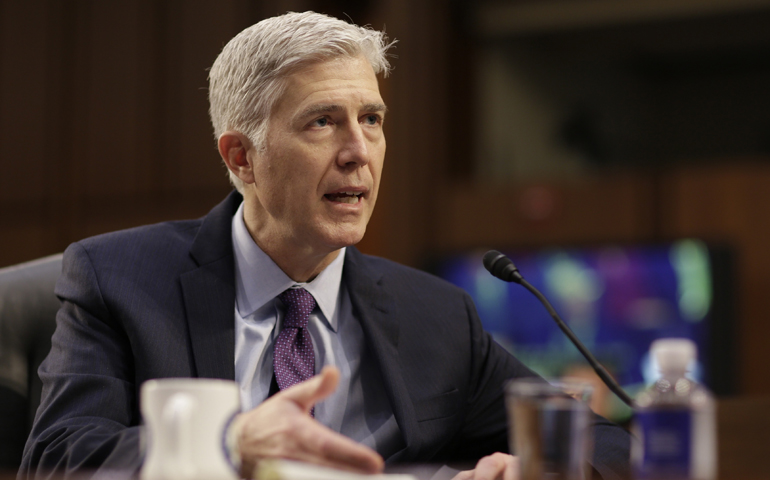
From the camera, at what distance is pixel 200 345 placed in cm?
146

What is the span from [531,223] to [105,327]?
3.45 metres

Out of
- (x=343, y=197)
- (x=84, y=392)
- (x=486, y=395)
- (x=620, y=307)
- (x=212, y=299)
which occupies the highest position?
(x=343, y=197)

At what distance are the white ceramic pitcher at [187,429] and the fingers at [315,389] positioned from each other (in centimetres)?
11

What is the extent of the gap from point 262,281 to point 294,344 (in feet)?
0.44

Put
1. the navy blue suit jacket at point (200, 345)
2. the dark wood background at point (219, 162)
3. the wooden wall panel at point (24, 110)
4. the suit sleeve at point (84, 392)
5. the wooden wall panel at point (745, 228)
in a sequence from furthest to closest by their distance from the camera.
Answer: the wooden wall panel at point (24, 110)
the dark wood background at point (219, 162)
the wooden wall panel at point (745, 228)
the navy blue suit jacket at point (200, 345)
the suit sleeve at point (84, 392)

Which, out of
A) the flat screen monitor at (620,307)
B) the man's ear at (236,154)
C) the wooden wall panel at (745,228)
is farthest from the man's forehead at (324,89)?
the wooden wall panel at (745,228)

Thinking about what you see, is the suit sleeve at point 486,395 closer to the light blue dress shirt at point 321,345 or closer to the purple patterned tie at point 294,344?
the light blue dress shirt at point 321,345

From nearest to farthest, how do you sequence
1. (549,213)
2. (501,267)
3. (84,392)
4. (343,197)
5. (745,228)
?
(84,392) < (501,267) < (343,197) < (745,228) < (549,213)

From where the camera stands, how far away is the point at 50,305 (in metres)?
1.64

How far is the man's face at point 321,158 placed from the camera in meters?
1.58

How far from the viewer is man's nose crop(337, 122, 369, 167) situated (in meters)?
1.59

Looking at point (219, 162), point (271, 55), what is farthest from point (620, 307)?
point (271, 55)

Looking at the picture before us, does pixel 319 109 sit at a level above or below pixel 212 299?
above

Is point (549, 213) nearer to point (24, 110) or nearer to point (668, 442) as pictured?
point (24, 110)
